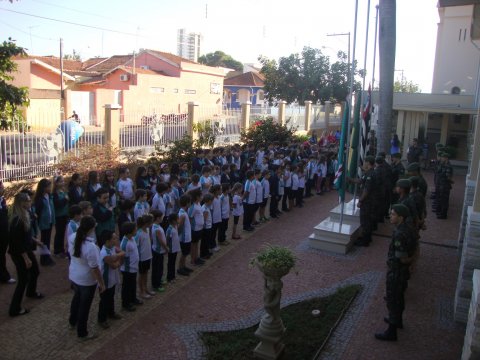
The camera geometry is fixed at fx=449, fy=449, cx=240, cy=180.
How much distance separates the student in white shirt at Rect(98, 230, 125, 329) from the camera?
20.2 ft

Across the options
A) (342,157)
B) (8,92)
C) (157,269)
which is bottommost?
(157,269)

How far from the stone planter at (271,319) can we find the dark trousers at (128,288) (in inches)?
88.4

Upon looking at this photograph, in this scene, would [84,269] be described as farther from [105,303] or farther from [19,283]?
[19,283]

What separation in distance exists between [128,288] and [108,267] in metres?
0.80

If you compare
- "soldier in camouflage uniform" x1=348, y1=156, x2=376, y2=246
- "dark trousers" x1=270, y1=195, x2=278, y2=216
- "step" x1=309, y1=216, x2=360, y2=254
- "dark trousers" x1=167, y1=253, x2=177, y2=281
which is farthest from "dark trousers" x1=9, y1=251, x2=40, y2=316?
"dark trousers" x1=270, y1=195, x2=278, y2=216

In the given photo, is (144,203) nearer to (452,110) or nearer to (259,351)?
(259,351)

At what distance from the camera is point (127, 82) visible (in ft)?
122

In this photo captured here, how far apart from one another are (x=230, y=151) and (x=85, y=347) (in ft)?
30.4

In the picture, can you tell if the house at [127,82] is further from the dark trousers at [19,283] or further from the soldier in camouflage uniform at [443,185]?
the dark trousers at [19,283]

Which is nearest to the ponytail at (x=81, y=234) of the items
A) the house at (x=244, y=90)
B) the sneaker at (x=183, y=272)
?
the sneaker at (x=183, y=272)

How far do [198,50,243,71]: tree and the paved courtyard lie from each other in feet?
241

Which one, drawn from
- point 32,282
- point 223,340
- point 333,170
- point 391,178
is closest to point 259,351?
point 223,340

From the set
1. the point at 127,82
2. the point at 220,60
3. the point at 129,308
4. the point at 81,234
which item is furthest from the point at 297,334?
the point at 220,60

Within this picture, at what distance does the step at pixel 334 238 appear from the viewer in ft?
32.4
